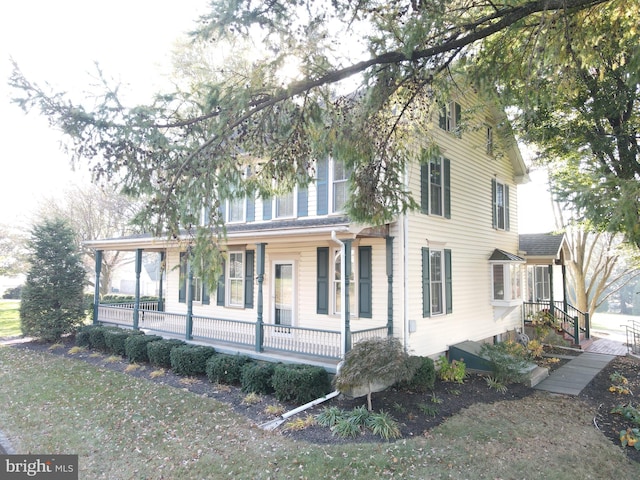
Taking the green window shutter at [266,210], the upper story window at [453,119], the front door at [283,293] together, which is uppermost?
the upper story window at [453,119]

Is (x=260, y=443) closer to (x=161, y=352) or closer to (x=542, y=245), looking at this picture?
(x=161, y=352)

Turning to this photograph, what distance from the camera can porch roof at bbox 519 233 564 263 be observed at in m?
15.0

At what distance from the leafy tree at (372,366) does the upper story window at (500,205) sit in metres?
8.14

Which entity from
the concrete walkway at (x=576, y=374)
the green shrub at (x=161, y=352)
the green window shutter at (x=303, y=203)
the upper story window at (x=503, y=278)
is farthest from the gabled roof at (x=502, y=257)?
the green shrub at (x=161, y=352)

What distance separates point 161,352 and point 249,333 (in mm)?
2371

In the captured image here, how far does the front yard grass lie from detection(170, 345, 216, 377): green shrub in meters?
1.23

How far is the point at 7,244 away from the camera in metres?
26.1

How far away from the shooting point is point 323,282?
10.6 m

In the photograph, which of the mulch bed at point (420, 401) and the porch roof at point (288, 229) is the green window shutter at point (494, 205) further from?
the porch roof at point (288, 229)

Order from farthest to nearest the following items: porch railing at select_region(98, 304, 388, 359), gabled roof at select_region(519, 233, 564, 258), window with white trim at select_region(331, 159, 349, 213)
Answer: gabled roof at select_region(519, 233, 564, 258), window with white trim at select_region(331, 159, 349, 213), porch railing at select_region(98, 304, 388, 359)

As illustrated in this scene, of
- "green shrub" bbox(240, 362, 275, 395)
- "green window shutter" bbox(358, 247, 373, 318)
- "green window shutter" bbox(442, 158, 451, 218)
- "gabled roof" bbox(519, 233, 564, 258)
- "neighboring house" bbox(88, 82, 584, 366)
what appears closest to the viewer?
"green shrub" bbox(240, 362, 275, 395)

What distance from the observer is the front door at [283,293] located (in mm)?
11602

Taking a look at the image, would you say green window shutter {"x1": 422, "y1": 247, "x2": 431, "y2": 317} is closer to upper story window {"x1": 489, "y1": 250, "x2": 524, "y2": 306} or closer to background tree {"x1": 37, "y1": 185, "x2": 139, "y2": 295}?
upper story window {"x1": 489, "y1": 250, "x2": 524, "y2": 306}

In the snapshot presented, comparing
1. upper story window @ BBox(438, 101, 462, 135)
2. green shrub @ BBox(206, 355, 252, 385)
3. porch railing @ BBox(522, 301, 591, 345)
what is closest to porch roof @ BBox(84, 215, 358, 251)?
green shrub @ BBox(206, 355, 252, 385)
